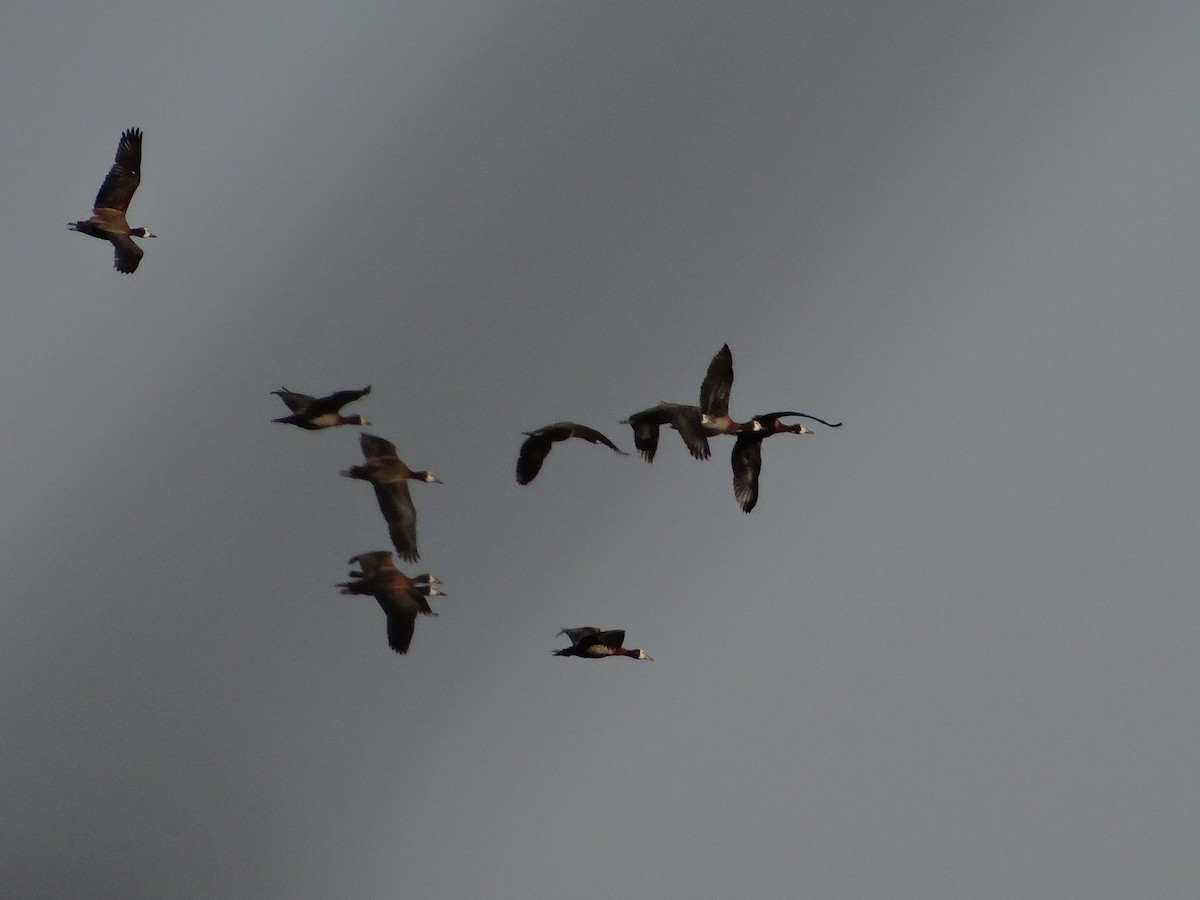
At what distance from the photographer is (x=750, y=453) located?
3500 cm

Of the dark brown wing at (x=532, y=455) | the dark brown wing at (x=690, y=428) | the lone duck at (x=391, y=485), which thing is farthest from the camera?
the dark brown wing at (x=532, y=455)

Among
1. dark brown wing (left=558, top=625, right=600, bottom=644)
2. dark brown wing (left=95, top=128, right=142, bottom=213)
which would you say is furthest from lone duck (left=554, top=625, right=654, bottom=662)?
dark brown wing (left=95, top=128, right=142, bottom=213)

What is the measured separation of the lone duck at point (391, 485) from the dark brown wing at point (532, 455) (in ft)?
7.77

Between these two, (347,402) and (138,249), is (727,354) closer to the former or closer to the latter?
(347,402)

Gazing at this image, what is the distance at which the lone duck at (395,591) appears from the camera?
32.8 meters

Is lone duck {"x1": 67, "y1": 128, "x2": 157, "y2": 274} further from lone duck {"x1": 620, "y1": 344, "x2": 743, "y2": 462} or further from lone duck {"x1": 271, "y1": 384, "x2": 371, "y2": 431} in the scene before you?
lone duck {"x1": 620, "y1": 344, "x2": 743, "y2": 462}

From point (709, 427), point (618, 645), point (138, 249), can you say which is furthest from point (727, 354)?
point (138, 249)

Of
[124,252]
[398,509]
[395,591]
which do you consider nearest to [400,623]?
[395,591]

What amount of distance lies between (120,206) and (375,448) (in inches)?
380

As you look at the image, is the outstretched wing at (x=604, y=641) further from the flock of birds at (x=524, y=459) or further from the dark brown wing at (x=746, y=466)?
the dark brown wing at (x=746, y=466)

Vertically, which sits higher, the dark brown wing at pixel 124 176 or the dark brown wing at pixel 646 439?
the dark brown wing at pixel 124 176

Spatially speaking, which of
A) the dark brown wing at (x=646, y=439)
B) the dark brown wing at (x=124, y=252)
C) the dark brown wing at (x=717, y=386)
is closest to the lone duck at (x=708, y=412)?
the dark brown wing at (x=717, y=386)

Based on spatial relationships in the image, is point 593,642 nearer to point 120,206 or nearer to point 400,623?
point 400,623

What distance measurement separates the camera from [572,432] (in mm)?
34594
